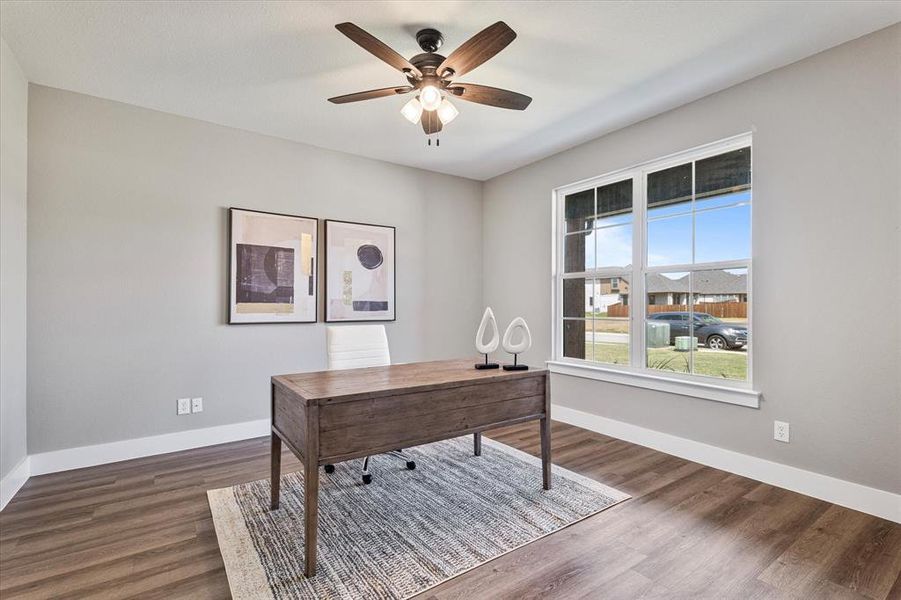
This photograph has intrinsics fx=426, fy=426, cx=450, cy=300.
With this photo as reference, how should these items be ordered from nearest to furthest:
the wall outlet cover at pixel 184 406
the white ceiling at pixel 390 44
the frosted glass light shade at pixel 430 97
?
the white ceiling at pixel 390 44 < the frosted glass light shade at pixel 430 97 < the wall outlet cover at pixel 184 406

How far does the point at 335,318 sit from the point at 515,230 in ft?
7.06

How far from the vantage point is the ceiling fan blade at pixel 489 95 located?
89.4 inches

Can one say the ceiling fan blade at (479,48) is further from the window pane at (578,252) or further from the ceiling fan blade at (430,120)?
the window pane at (578,252)

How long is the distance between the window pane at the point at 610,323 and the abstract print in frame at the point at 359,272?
199 cm

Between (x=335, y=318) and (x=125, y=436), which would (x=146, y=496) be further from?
(x=335, y=318)

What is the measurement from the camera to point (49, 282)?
2.88m

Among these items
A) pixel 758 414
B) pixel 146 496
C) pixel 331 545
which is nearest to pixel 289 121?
pixel 146 496

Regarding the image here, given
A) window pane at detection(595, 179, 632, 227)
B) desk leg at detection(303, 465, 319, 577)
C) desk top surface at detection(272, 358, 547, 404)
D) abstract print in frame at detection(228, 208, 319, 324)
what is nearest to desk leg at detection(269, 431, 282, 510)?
desk top surface at detection(272, 358, 547, 404)

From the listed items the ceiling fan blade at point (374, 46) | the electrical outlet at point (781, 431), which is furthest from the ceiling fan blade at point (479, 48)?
the electrical outlet at point (781, 431)

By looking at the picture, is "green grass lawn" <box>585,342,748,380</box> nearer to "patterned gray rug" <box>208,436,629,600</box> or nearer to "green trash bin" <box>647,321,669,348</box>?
"green trash bin" <box>647,321,669,348</box>

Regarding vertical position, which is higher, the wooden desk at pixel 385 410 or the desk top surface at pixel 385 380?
the desk top surface at pixel 385 380

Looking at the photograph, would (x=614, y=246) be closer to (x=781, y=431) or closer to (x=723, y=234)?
(x=723, y=234)

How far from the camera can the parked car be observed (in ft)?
9.59

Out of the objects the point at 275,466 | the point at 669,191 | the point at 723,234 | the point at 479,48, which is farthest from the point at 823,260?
the point at 275,466
